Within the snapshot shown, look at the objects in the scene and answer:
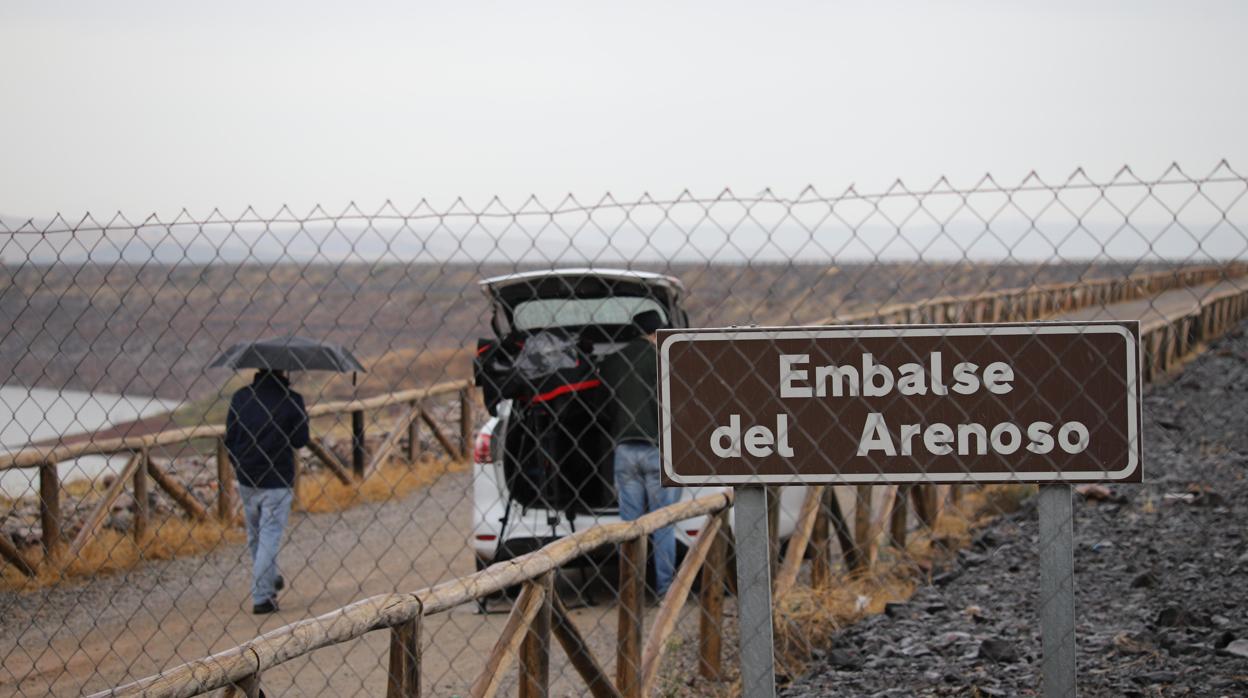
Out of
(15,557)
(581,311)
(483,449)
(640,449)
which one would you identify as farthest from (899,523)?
(15,557)

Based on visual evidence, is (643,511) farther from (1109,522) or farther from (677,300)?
(1109,522)

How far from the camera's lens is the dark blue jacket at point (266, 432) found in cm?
814

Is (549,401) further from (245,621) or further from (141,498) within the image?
Answer: (141,498)

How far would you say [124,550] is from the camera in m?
9.63

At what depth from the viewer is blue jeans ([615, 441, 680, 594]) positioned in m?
7.48

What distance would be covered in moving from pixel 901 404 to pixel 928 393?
75 mm

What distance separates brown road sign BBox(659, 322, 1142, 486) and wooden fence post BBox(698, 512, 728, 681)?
2576mm

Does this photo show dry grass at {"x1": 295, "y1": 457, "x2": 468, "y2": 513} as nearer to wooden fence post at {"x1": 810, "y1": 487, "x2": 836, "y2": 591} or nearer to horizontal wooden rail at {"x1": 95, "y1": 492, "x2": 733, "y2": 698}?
wooden fence post at {"x1": 810, "y1": 487, "x2": 836, "y2": 591}

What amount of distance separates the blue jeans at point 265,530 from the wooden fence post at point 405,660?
179 inches

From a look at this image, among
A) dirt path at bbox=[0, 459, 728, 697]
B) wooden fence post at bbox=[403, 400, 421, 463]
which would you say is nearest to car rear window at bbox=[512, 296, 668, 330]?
dirt path at bbox=[0, 459, 728, 697]

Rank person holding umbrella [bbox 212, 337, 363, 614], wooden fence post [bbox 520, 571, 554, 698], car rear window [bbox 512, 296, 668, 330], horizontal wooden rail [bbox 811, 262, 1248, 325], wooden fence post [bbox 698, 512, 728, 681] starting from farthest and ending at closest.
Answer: horizontal wooden rail [bbox 811, 262, 1248, 325] → person holding umbrella [bbox 212, 337, 363, 614] → car rear window [bbox 512, 296, 668, 330] → wooden fence post [bbox 698, 512, 728, 681] → wooden fence post [bbox 520, 571, 554, 698]

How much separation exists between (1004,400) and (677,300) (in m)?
4.58

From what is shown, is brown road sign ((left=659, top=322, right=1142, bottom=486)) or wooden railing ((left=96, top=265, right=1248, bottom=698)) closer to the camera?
brown road sign ((left=659, top=322, right=1142, bottom=486))

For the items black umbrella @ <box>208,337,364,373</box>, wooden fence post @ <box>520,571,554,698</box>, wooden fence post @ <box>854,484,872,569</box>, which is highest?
black umbrella @ <box>208,337,364,373</box>
